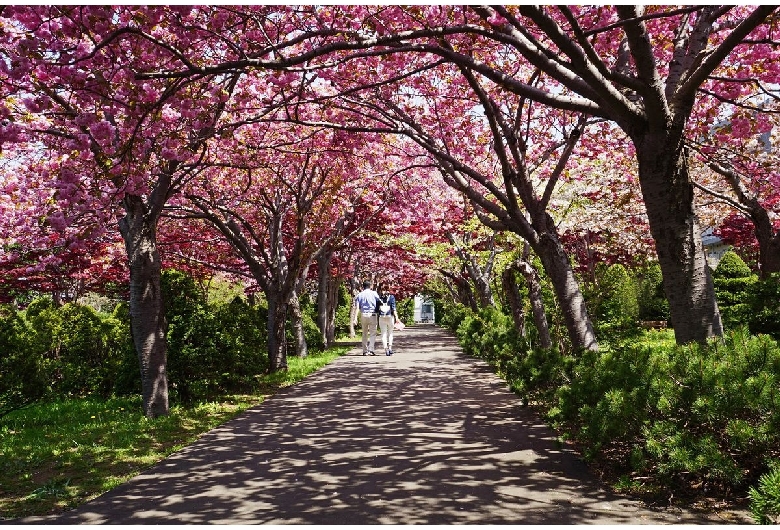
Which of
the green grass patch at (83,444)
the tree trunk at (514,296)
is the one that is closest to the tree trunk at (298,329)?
the green grass patch at (83,444)

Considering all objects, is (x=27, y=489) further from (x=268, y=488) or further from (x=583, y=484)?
(x=583, y=484)

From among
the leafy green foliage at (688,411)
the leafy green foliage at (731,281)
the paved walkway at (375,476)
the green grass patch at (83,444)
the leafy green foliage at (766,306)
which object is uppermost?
the leafy green foliage at (731,281)

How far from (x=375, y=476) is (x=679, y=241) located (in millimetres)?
3675

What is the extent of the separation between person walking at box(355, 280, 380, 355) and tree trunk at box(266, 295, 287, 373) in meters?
4.46

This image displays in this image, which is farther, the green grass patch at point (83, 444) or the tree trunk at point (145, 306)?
the tree trunk at point (145, 306)

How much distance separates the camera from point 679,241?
5477 millimetres

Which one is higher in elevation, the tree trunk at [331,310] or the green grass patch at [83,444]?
the tree trunk at [331,310]

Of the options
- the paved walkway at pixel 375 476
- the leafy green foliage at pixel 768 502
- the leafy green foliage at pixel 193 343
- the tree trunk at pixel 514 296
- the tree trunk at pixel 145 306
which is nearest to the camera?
the leafy green foliage at pixel 768 502

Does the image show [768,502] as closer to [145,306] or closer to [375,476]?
[375,476]

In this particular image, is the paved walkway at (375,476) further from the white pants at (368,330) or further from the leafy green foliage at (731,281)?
the leafy green foliage at (731,281)

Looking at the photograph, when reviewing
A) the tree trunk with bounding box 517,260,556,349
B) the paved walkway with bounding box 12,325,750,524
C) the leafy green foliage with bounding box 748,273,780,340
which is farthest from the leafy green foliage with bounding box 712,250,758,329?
the paved walkway with bounding box 12,325,750,524

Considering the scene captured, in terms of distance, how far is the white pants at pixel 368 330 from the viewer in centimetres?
1868

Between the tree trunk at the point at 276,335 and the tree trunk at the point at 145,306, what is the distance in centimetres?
518

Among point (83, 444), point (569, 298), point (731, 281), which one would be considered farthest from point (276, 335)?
point (731, 281)
